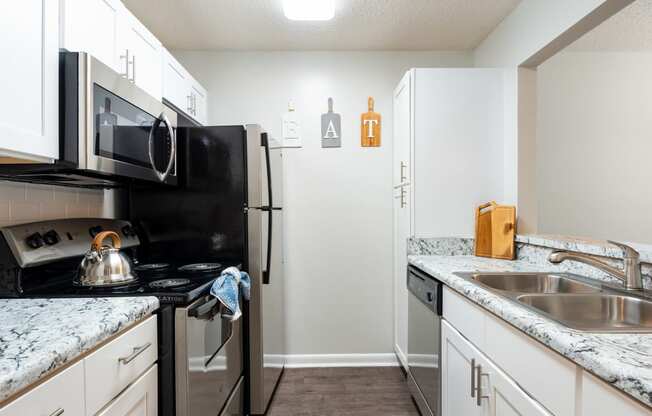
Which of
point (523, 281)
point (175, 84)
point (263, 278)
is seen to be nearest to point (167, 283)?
point (263, 278)

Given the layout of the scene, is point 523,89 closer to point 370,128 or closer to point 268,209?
point 370,128

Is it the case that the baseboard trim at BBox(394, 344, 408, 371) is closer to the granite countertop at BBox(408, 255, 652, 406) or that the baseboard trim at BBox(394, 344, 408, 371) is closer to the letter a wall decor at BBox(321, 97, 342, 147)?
the granite countertop at BBox(408, 255, 652, 406)

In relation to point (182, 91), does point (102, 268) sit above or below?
below

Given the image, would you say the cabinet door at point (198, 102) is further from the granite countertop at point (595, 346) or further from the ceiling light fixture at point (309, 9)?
the granite countertop at point (595, 346)

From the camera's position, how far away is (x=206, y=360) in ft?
4.99

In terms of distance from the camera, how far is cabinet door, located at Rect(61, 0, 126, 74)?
1.28m

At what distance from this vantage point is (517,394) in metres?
1.08

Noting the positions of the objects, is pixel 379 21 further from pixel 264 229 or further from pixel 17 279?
pixel 17 279

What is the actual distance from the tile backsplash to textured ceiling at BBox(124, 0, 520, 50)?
1.22 meters

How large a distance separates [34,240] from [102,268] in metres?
0.30

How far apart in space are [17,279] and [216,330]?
2.44ft

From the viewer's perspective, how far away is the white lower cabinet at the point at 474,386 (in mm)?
1092

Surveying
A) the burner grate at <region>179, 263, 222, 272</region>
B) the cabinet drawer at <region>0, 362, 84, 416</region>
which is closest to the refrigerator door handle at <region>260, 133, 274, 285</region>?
the burner grate at <region>179, 263, 222, 272</region>

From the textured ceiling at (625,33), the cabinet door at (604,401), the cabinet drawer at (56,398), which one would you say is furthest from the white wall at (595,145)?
the cabinet drawer at (56,398)
